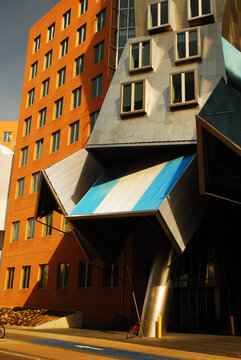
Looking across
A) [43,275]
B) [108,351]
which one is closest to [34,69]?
[43,275]

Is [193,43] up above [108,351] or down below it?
above

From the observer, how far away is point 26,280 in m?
41.3

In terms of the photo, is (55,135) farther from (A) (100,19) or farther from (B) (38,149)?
(A) (100,19)

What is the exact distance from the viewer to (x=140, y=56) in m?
27.2

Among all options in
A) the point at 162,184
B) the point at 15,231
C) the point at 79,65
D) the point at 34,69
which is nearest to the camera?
the point at 162,184

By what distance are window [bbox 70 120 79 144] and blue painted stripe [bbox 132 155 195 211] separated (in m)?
17.1

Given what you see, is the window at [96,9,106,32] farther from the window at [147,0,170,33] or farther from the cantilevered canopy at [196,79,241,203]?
the cantilevered canopy at [196,79,241,203]

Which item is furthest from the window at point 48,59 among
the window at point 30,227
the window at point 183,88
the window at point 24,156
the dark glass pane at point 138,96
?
the window at point 183,88

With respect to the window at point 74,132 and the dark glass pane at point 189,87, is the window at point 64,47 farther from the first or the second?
the dark glass pane at point 189,87

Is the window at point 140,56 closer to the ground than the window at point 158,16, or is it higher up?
closer to the ground

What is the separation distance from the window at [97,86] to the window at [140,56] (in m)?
10.9

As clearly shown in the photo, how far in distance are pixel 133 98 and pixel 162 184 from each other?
23.9 feet

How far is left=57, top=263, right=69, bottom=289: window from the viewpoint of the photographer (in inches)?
1423

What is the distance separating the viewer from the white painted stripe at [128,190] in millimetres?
22938
